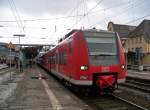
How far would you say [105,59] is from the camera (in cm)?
1446

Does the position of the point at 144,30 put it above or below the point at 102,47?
above

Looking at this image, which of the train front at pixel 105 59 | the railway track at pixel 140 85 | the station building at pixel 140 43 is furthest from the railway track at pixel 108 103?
the station building at pixel 140 43

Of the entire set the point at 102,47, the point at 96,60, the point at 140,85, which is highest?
the point at 102,47

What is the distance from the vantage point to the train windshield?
47.1ft

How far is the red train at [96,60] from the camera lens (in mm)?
13984

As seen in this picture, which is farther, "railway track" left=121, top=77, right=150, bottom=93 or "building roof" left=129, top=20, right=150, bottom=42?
"building roof" left=129, top=20, right=150, bottom=42

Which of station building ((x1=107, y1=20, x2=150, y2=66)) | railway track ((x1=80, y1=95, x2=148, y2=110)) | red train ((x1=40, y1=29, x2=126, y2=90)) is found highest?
station building ((x1=107, y1=20, x2=150, y2=66))

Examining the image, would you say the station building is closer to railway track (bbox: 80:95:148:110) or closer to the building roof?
the building roof

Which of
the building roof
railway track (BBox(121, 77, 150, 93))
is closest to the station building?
the building roof

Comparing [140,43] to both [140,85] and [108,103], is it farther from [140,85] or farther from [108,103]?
[108,103]

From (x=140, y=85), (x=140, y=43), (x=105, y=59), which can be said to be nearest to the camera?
(x=105, y=59)

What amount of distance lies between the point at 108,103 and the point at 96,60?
190cm

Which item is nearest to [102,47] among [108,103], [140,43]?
[108,103]

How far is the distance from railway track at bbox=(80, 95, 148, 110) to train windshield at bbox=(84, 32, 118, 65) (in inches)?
62.7
